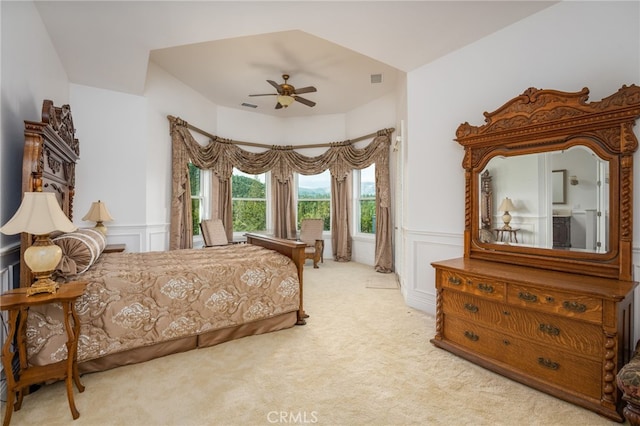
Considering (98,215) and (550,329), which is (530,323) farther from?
(98,215)

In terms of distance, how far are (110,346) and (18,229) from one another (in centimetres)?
96

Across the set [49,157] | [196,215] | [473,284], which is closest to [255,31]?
[49,157]

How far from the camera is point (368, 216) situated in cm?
607

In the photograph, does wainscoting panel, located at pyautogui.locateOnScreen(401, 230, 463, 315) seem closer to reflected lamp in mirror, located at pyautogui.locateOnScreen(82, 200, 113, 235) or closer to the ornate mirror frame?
the ornate mirror frame

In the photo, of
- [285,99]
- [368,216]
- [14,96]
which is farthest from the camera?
[368,216]

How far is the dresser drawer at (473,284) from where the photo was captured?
2.08m

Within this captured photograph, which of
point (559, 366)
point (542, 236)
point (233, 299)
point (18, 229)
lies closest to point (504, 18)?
point (542, 236)

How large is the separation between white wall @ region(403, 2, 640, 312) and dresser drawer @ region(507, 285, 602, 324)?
724mm

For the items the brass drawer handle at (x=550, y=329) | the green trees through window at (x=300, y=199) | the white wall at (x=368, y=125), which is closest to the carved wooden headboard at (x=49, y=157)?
the green trees through window at (x=300, y=199)

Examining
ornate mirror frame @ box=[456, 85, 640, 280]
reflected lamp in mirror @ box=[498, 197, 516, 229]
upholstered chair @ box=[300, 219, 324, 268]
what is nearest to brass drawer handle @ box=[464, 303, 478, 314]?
ornate mirror frame @ box=[456, 85, 640, 280]

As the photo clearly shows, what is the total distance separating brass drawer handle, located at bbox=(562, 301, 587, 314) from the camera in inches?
67.8

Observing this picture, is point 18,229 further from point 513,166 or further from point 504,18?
point 504,18

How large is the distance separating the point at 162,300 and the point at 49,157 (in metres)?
1.51

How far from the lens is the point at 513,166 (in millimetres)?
2459
